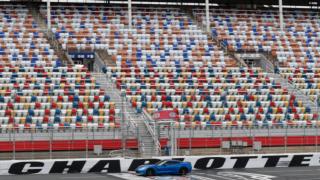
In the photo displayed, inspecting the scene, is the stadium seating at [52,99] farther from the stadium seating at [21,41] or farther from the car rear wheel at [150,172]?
the car rear wheel at [150,172]

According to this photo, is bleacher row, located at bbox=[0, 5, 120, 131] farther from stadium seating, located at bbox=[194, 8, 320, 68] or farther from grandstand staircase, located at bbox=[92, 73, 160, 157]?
stadium seating, located at bbox=[194, 8, 320, 68]

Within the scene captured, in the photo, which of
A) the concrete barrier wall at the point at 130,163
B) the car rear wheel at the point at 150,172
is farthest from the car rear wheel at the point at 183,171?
the concrete barrier wall at the point at 130,163

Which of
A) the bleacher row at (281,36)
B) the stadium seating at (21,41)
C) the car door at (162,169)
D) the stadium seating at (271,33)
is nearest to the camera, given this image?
the car door at (162,169)

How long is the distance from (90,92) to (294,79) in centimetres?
1602

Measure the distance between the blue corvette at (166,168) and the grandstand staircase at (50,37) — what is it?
19460mm

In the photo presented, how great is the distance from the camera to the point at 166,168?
3681 centimetres

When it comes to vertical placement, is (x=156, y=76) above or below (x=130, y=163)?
above

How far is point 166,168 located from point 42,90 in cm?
1459

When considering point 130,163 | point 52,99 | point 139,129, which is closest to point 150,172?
point 130,163

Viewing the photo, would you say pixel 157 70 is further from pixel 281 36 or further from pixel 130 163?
pixel 130 163

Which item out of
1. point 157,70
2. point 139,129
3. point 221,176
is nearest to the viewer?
point 221,176

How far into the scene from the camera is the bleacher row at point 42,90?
45281 mm

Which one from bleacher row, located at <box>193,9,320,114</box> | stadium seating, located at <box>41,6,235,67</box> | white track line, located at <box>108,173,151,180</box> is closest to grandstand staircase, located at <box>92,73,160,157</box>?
white track line, located at <box>108,173,151,180</box>

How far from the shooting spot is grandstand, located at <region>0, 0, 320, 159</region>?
4447 centimetres
